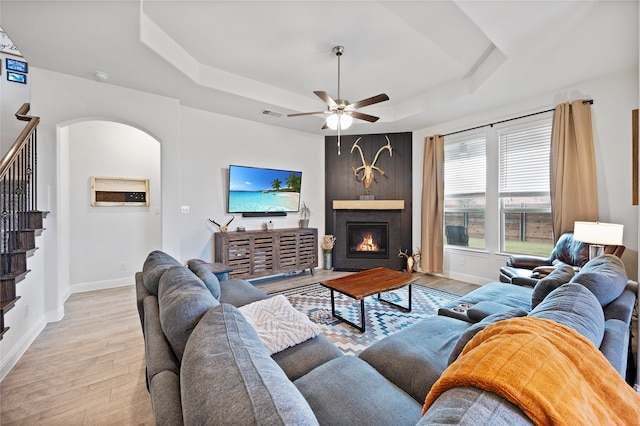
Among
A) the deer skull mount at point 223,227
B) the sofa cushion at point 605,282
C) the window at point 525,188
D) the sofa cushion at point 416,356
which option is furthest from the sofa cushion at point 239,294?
the window at point 525,188

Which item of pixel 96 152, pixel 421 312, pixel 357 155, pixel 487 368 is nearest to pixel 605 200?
pixel 421 312

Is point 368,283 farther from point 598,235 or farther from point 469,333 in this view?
point 598,235

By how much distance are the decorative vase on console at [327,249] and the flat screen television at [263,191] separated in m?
0.84

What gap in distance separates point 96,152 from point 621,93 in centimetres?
682

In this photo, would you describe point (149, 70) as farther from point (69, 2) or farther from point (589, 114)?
point (589, 114)

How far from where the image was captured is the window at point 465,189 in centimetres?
425

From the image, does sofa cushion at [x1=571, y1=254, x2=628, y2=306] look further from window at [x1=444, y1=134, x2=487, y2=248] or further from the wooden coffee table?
window at [x1=444, y1=134, x2=487, y2=248]

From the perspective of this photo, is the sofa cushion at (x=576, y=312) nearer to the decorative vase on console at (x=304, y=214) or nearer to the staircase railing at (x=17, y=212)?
the staircase railing at (x=17, y=212)

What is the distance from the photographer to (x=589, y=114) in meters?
3.10

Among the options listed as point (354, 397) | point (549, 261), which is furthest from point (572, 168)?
point (354, 397)

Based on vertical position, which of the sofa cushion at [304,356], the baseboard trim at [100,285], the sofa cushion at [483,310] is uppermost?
the sofa cushion at [483,310]

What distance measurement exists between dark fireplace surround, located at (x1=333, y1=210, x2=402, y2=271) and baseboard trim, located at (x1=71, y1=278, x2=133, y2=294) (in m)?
3.54

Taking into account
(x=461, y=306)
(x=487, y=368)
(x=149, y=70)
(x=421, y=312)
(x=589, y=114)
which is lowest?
(x=421, y=312)

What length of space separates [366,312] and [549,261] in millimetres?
2231
